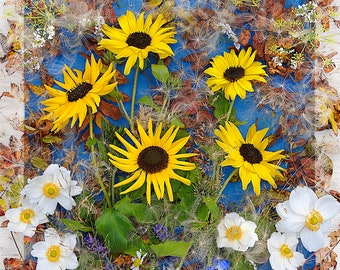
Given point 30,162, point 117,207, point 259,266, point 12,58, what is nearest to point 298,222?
point 259,266

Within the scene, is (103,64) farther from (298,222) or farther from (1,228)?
(298,222)

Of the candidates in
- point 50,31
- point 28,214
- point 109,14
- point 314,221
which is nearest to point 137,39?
point 109,14

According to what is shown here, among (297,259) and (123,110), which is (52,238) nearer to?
(123,110)

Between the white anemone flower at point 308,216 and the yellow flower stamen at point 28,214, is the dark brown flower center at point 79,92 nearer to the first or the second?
the yellow flower stamen at point 28,214

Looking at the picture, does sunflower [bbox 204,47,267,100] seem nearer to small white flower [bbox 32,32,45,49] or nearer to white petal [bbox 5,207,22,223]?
small white flower [bbox 32,32,45,49]

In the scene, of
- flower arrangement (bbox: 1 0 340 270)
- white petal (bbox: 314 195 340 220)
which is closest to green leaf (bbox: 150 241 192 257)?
flower arrangement (bbox: 1 0 340 270)

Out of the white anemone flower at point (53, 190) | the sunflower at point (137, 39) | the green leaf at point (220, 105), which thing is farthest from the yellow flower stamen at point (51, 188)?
the green leaf at point (220, 105)
